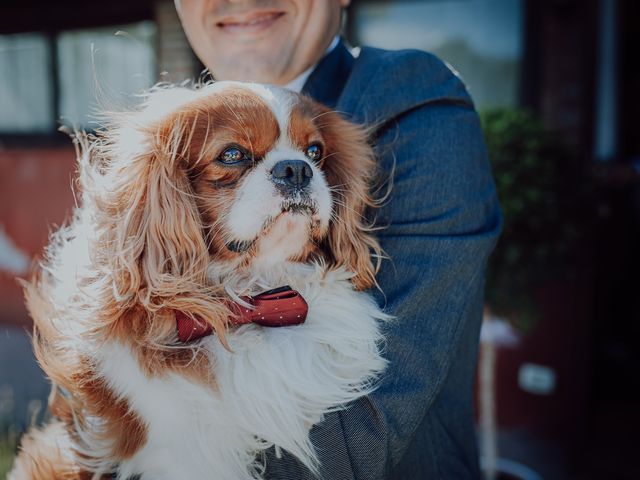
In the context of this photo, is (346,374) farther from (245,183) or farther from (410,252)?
(245,183)

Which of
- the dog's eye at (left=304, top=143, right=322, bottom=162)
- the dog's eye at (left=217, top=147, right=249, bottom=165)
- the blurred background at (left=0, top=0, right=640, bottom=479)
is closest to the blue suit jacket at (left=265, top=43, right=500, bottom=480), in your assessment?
the dog's eye at (left=304, top=143, right=322, bottom=162)

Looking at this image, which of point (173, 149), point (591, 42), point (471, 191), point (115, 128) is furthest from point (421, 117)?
point (591, 42)

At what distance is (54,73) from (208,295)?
7.30 meters

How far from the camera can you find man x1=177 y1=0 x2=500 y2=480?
1540 millimetres

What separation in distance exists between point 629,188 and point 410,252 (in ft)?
15.1

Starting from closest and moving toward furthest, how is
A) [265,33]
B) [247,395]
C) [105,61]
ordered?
1. [247,395]
2. [265,33]
3. [105,61]

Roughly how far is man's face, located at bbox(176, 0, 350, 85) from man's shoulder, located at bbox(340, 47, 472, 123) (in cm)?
22

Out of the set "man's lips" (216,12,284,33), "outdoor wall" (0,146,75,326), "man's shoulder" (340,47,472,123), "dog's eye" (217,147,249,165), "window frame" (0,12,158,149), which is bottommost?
"outdoor wall" (0,146,75,326)

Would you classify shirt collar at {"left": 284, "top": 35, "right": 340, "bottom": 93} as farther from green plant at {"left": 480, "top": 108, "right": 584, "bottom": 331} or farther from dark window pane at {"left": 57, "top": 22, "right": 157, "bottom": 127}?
dark window pane at {"left": 57, "top": 22, "right": 157, "bottom": 127}

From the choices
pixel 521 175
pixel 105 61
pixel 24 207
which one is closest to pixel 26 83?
pixel 105 61

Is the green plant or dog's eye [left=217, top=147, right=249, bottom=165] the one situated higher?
dog's eye [left=217, top=147, right=249, bottom=165]

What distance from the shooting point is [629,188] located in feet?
18.3

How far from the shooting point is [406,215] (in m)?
1.69

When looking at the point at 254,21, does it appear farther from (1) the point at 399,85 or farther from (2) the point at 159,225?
Result: (2) the point at 159,225
